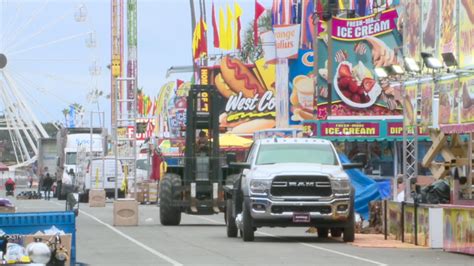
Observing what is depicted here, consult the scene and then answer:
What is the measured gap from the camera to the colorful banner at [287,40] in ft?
179

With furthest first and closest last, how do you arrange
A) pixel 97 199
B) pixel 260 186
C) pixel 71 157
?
pixel 71 157 → pixel 97 199 → pixel 260 186

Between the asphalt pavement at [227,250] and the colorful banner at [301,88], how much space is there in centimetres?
2625

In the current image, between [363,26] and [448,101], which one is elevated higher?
[363,26]

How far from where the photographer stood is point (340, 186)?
80.0ft

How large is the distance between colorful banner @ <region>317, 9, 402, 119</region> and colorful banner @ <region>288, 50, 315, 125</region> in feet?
18.2

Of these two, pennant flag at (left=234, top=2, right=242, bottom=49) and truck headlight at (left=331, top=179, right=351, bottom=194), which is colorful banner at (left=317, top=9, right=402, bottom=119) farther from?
pennant flag at (left=234, top=2, right=242, bottom=49)

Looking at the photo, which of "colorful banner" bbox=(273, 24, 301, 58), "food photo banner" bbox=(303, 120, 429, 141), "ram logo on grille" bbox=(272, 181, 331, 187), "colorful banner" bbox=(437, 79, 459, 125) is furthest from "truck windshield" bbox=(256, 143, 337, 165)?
"colorful banner" bbox=(273, 24, 301, 58)

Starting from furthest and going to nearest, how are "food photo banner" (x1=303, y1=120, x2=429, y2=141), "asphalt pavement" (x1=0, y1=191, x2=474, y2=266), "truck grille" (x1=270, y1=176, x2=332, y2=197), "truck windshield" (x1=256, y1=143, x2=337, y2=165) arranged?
1. "food photo banner" (x1=303, y1=120, x2=429, y2=141)
2. "truck windshield" (x1=256, y1=143, x2=337, y2=165)
3. "truck grille" (x1=270, y1=176, x2=332, y2=197)
4. "asphalt pavement" (x1=0, y1=191, x2=474, y2=266)

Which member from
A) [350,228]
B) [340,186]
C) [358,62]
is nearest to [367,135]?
[358,62]

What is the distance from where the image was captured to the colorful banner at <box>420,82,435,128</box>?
101ft

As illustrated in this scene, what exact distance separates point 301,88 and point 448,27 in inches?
1061

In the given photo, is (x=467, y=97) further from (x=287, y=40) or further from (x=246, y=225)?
(x=287, y=40)

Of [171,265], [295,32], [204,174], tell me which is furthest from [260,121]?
[171,265]

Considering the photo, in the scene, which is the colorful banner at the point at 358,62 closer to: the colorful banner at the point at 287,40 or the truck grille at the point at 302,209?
the colorful banner at the point at 287,40
